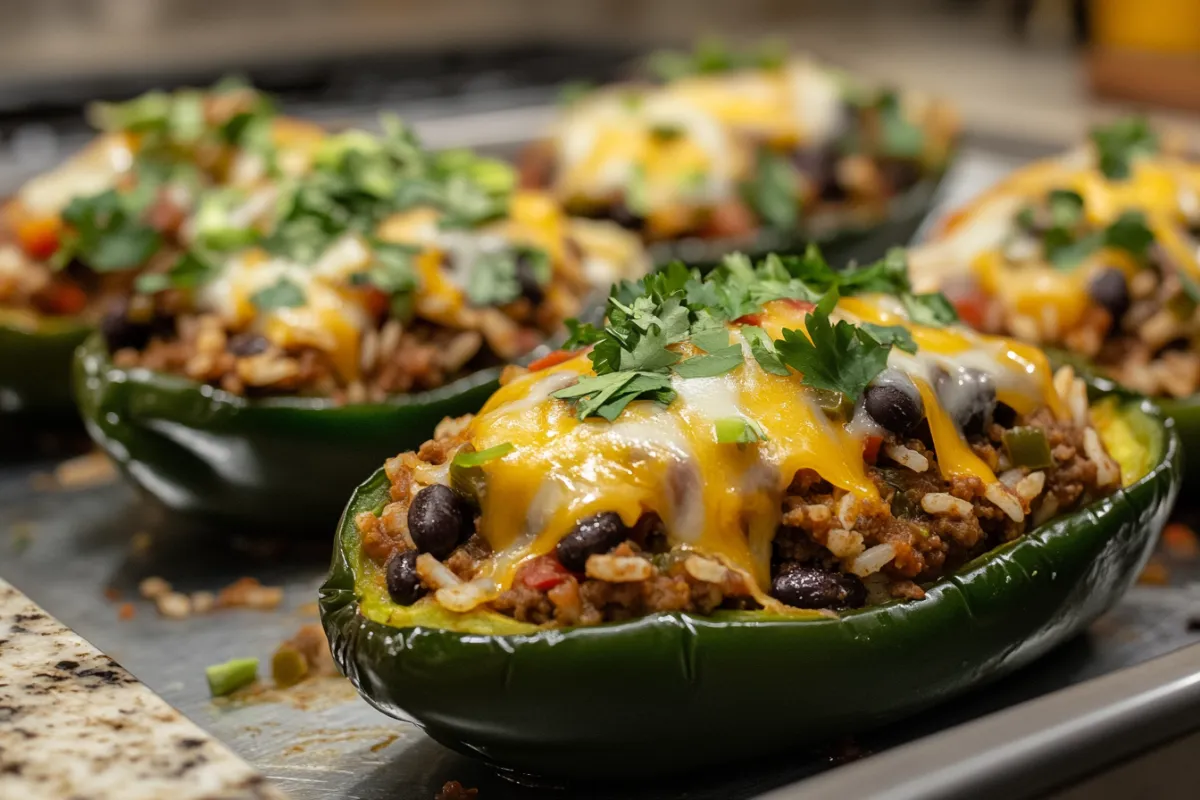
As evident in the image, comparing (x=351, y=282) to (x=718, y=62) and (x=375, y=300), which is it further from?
(x=718, y=62)

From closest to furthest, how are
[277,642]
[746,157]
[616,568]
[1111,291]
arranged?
[616,568], [277,642], [1111,291], [746,157]

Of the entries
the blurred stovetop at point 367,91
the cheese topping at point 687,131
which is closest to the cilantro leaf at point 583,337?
the cheese topping at point 687,131

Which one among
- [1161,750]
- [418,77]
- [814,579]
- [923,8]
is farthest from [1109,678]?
[923,8]

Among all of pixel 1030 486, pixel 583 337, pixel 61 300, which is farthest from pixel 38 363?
pixel 1030 486

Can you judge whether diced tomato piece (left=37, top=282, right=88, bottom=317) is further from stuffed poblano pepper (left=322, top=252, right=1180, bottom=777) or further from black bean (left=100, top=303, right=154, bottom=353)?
stuffed poblano pepper (left=322, top=252, right=1180, bottom=777)

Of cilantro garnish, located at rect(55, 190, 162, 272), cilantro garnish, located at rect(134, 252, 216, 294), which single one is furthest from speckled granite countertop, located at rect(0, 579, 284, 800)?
cilantro garnish, located at rect(55, 190, 162, 272)

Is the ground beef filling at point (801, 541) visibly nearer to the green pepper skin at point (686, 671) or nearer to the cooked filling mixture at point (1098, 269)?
the green pepper skin at point (686, 671)
